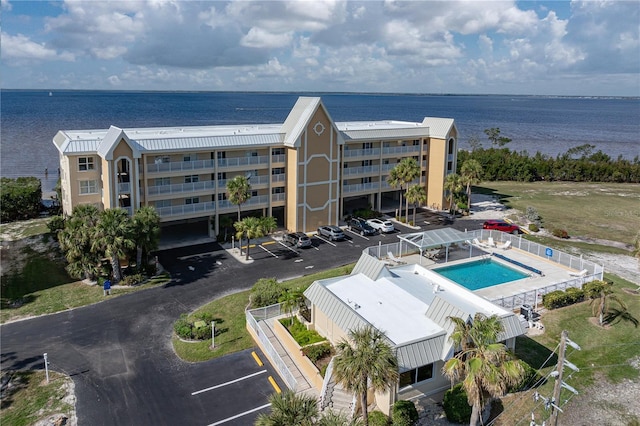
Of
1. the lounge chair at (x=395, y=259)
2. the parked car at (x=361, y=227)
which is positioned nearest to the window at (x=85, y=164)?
the parked car at (x=361, y=227)

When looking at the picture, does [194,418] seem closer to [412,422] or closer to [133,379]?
[133,379]

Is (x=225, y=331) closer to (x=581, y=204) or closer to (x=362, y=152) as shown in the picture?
(x=362, y=152)

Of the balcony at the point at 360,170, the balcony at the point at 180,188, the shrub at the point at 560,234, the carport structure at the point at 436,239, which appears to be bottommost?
the shrub at the point at 560,234

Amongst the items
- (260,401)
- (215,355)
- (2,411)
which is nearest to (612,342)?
(260,401)

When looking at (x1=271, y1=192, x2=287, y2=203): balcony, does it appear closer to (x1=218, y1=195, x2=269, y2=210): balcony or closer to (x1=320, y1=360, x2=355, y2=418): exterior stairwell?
(x1=218, y1=195, x2=269, y2=210): balcony

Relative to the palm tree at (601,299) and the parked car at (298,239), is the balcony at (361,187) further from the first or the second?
the palm tree at (601,299)

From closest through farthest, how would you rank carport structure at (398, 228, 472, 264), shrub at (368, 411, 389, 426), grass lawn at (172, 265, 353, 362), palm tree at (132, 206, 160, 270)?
shrub at (368, 411, 389, 426) → grass lawn at (172, 265, 353, 362) → palm tree at (132, 206, 160, 270) → carport structure at (398, 228, 472, 264)

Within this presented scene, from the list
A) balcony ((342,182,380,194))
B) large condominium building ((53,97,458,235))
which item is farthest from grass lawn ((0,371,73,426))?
balcony ((342,182,380,194))
